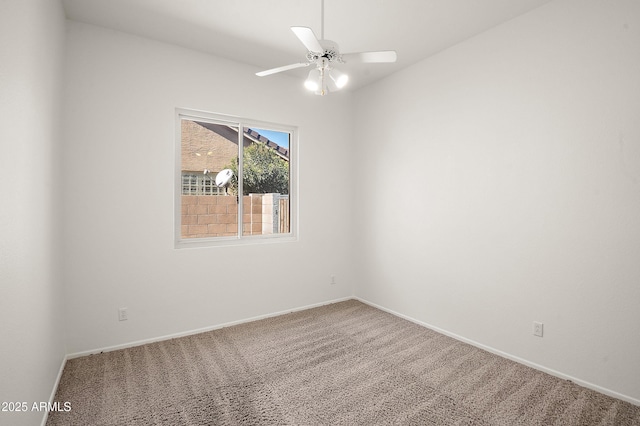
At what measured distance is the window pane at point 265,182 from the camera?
3646 millimetres

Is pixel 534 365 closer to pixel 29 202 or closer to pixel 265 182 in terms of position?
pixel 265 182

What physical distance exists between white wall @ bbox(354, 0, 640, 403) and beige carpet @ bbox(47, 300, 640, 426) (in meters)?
0.35

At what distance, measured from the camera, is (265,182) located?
12.4ft

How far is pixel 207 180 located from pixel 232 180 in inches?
10.7

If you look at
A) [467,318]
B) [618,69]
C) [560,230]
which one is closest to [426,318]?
[467,318]

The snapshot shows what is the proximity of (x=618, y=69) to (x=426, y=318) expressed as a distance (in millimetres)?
2631

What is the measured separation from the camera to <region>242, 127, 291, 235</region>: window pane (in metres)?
3.65

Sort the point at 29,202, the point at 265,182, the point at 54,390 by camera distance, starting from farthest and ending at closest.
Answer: the point at 265,182, the point at 54,390, the point at 29,202

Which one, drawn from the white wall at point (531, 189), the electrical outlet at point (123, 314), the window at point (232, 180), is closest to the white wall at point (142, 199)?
the electrical outlet at point (123, 314)

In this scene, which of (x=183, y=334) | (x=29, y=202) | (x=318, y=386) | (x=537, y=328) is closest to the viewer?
(x=29, y=202)

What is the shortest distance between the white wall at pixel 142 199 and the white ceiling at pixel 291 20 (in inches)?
9.2

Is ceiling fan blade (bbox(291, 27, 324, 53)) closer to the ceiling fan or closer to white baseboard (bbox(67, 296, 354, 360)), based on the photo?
the ceiling fan

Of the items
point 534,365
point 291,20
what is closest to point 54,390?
point 291,20

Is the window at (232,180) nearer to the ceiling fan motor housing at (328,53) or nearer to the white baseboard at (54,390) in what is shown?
the white baseboard at (54,390)
